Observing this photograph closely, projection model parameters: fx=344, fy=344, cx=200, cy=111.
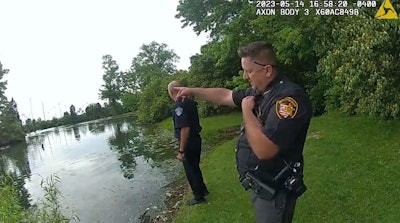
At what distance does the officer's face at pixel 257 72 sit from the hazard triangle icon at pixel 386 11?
5809 mm

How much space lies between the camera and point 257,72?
2.32 m

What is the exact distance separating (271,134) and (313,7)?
9160mm

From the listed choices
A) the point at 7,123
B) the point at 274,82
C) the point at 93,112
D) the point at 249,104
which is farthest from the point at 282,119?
the point at 93,112

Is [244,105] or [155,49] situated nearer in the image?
[244,105]

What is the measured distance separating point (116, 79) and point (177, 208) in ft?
233

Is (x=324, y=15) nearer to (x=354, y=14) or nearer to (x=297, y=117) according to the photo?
(x=354, y=14)

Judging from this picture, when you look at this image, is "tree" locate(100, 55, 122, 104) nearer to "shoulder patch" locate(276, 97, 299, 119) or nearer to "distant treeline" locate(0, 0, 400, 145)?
"distant treeline" locate(0, 0, 400, 145)

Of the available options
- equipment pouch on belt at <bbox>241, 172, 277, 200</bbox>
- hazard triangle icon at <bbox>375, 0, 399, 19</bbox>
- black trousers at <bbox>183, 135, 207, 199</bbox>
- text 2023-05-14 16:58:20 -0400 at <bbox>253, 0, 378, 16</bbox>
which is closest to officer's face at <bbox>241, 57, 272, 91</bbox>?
equipment pouch on belt at <bbox>241, 172, 277, 200</bbox>

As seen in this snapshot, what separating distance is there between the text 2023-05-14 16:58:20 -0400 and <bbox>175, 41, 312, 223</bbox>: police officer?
6.62 metres

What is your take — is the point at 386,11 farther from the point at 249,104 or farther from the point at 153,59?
the point at 153,59

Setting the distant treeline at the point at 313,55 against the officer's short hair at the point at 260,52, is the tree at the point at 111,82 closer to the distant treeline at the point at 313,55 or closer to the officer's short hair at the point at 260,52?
the distant treeline at the point at 313,55

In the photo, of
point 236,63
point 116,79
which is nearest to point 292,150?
point 236,63

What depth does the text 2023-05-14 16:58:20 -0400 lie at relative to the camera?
27.0 feet

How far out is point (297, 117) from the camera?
2.10 metres
